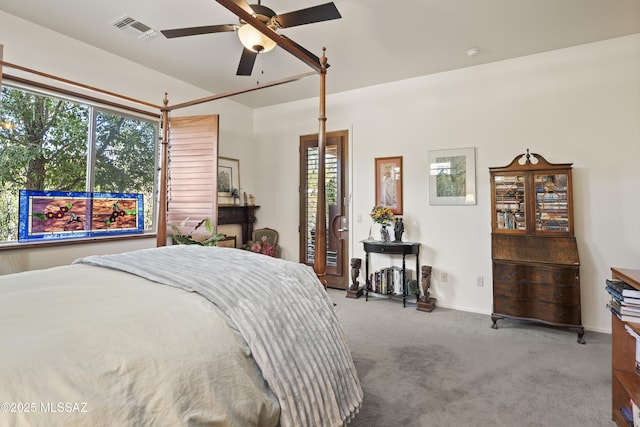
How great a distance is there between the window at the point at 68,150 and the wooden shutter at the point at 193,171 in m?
0.22

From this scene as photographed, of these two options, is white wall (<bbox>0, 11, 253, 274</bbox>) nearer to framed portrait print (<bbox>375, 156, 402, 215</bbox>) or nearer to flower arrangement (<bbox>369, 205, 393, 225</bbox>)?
framed portrait print (<bbox>375, 156, 402, 215</bbox>)

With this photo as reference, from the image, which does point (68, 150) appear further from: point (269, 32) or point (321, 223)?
point (321, 223)

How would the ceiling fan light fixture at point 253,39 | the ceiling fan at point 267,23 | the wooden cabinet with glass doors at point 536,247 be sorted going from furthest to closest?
1. the wooden cabinet with glass doors at point 536,247
2. the ceiling fan light fixture at point 253,39
3. the ceiling fan at point 267,23

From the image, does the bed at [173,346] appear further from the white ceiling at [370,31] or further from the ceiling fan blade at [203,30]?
the white ceiling at [370,31]

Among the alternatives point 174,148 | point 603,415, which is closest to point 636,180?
point 603,415

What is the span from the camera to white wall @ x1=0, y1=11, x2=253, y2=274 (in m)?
2.77

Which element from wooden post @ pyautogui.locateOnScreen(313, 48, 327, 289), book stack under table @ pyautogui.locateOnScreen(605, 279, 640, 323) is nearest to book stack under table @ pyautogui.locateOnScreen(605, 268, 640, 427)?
book stack under table @ pyautogui.locateOnScreen(605, 279, 640, 323)

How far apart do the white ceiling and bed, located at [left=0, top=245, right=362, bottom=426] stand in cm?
229

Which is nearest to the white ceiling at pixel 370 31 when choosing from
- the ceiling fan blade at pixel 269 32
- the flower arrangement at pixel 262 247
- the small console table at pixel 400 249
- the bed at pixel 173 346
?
the ceiling fan blade at pixel 269 32

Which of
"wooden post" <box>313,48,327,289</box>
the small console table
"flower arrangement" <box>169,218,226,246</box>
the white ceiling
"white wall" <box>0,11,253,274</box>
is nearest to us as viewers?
"wooden post" <box>313,48,327,289</box>

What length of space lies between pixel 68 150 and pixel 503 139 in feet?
15.4

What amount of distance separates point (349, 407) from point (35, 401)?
121cm

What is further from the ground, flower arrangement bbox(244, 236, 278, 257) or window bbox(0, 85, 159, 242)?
window bbox(0, 85, 159, 242)

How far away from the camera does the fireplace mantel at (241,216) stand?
4.69m
